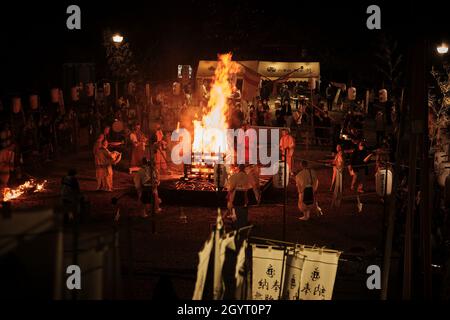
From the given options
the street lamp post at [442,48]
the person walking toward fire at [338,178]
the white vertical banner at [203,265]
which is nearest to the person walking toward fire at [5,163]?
the person walking toward fire at [338,178]

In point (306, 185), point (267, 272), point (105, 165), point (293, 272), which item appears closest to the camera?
point (293, 272)

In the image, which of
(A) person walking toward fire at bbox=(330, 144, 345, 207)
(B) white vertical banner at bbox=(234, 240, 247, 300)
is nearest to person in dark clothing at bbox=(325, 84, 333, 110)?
(A) person walking toward fire at bbox=(330, 144, 345, 207)

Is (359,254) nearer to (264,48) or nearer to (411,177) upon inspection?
(411,177)

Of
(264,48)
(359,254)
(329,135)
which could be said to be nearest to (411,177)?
(359,254)

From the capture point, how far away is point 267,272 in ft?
29.5

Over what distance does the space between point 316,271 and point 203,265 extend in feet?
6.85

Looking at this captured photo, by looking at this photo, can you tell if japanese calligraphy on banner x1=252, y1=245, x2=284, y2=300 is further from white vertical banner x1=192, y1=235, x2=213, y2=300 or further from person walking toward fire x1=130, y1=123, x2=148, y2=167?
person walking toward fire x1=130, y1=123, x2=148, y2=167

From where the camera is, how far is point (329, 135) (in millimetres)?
26359

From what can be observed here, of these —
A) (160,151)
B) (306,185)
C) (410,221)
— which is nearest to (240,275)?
(410,221)

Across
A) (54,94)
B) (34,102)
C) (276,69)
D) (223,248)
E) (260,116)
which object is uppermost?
(276,69)

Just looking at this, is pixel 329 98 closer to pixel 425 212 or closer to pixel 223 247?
pixel 425 212

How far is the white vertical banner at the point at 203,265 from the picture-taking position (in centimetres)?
739

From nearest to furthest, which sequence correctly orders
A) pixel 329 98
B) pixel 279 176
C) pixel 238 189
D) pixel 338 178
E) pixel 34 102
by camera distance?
pixel 238 189
pixel 338 178
pixel 279 176
pixel 34 102
pixel 329 98

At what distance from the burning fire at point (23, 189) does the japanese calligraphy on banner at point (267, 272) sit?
31.6 feet
